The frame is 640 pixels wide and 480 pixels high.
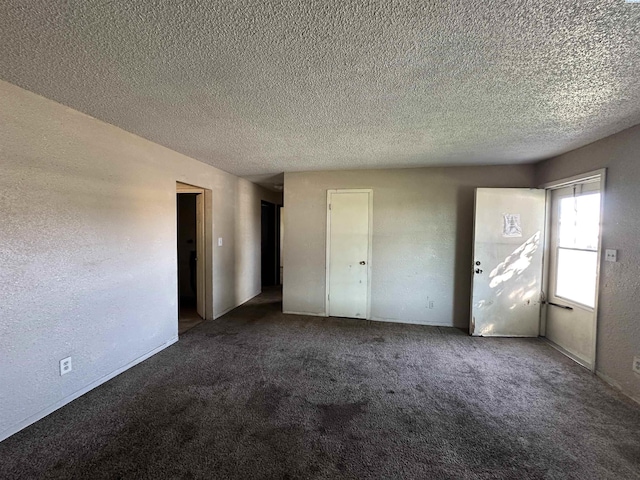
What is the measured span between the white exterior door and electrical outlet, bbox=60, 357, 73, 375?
14.1 feet

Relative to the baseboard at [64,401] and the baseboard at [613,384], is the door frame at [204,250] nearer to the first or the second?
the baseboard at [64,401]

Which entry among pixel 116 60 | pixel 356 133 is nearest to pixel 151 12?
pixel 116 60

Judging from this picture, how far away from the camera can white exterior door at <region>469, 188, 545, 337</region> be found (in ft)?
12.0

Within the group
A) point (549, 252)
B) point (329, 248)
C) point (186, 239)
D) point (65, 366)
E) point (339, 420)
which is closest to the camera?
point (339, 420)

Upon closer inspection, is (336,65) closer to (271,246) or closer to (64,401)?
(64,401)

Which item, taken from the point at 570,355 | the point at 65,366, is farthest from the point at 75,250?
the point at 570,355

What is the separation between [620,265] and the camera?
252 cm

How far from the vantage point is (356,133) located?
270cm

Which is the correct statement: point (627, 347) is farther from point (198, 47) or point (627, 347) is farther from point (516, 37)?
point (198, 47)

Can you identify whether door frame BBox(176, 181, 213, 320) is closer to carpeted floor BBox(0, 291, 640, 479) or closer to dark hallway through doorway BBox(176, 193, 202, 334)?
carpeted floor BBox(0, 291, 640, 479)

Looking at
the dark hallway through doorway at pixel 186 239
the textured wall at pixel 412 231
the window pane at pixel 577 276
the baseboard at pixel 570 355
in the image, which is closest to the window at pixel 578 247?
the window pane at pixel 577 276

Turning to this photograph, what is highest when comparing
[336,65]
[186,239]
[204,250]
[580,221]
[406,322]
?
[336,65]

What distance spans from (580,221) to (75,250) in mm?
5004

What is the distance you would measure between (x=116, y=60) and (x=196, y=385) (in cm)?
246
